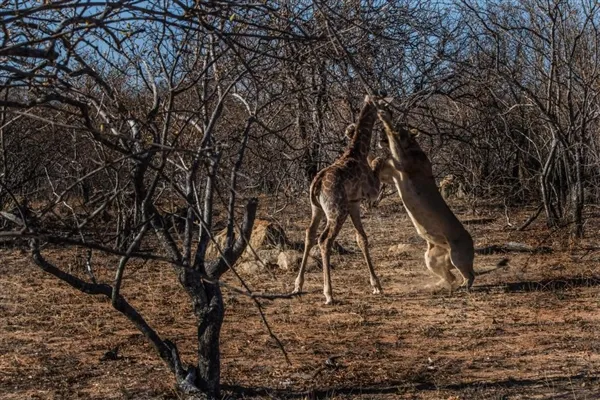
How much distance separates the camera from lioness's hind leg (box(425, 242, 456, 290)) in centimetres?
1068

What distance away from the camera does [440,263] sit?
1070 centimetres

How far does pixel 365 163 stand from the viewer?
10.8 meters

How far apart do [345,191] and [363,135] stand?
786 millimetres

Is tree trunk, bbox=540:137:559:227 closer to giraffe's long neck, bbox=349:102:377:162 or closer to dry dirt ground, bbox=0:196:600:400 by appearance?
dry dirt ground, bbox=0:196:600:400

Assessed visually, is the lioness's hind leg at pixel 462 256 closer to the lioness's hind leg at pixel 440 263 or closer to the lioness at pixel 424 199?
the lioness at pixel 424 199

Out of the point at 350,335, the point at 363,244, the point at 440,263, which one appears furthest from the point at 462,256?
the point at 350,335

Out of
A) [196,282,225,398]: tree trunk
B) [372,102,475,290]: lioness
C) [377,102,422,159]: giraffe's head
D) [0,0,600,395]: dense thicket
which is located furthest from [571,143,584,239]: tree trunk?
[196,282,225,398]: tree trunk

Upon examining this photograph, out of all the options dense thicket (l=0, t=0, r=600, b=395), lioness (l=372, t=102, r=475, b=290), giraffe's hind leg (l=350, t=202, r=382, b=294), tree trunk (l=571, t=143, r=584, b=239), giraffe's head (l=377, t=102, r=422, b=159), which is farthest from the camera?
tree trunk (l=571, t=143, r=584, b=239)

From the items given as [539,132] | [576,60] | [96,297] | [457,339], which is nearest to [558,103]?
[576,60]

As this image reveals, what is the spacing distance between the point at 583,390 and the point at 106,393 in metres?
3.45

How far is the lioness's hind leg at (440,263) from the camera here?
10.7 meters

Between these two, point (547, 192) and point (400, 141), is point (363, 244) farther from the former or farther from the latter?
point (547, 192)

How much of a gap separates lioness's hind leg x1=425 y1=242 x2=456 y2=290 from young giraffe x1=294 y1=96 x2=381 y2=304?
673 mm

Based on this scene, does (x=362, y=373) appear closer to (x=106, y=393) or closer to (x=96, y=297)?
(x=106, y=393)
